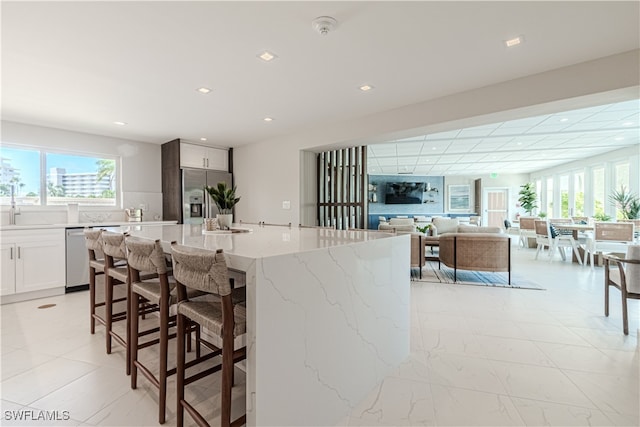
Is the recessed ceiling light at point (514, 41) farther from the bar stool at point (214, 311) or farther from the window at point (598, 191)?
the window at point (598, 191)

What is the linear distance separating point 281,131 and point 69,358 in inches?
153

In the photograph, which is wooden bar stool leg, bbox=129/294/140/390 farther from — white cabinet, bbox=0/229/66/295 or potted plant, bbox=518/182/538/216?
potted plant, bbox=518/182/538/216

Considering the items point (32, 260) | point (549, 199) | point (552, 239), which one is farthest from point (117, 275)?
point (549, 199)

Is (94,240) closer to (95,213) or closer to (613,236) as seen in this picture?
(95,213)

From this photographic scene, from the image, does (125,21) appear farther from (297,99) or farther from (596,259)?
(596,259)

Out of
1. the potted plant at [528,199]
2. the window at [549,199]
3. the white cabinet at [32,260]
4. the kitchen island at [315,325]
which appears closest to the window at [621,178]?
the window at [549,199]

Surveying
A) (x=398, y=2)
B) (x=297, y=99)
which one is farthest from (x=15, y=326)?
(x=398, y=2)

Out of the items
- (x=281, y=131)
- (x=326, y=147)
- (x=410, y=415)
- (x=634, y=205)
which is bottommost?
(x=410, y=415)

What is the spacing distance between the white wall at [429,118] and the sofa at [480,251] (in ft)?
6.02

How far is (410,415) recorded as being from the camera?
1629 millimetres

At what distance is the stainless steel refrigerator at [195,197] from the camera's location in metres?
5.30

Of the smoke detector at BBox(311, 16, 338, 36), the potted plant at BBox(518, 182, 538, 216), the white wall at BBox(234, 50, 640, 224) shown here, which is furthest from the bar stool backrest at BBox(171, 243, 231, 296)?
the potted plant at BBox(518, 182, 538, 216)

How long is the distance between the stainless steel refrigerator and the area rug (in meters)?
4.02

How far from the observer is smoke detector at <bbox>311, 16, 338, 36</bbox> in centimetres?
192
